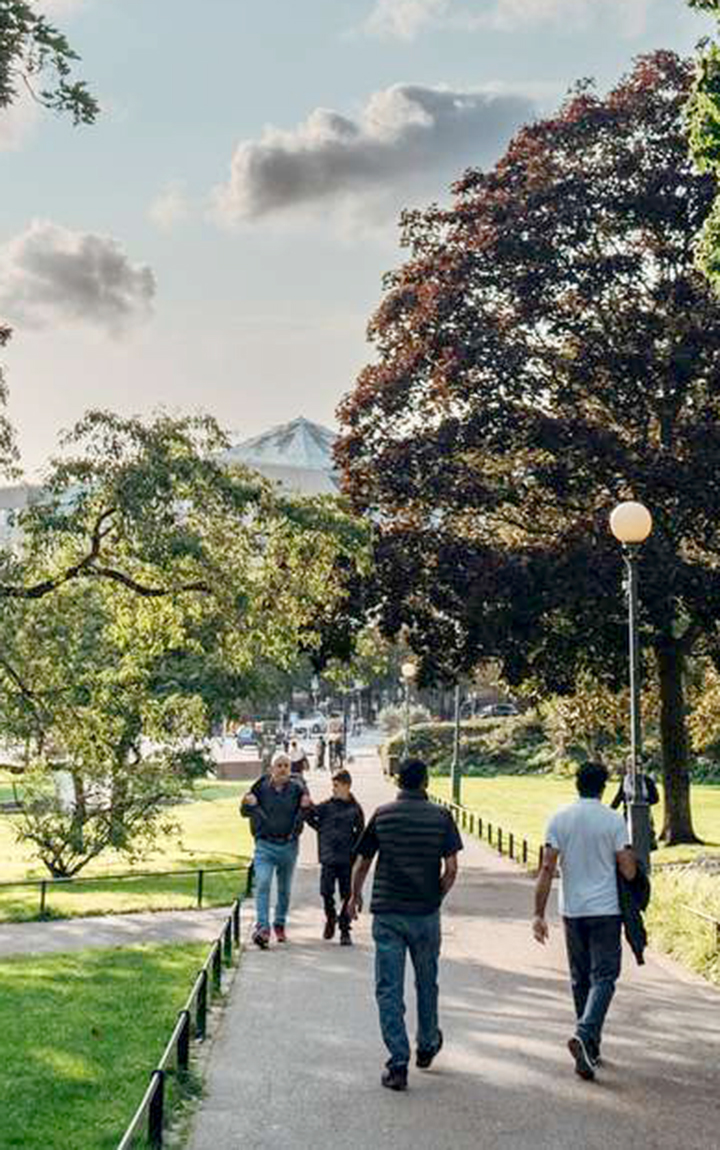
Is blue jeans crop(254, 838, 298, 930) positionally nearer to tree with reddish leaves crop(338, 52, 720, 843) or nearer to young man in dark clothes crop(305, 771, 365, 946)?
young man in dark clothes crop(305, 771, 365, 946)

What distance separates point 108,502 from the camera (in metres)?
16.8

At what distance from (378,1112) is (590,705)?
83.2 feet

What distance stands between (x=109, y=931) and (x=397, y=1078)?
8546 mm

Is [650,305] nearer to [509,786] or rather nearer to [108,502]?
[108,502]

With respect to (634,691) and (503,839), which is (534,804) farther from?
(634,691)

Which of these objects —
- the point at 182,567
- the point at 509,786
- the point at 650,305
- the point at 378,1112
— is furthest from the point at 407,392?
the point at 509,786

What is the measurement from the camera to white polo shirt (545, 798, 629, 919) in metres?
7.80

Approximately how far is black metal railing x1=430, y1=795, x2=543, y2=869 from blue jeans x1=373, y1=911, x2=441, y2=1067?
10406mm

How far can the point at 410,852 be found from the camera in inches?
303

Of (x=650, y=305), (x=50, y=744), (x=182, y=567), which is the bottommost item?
(x=50, y=744)

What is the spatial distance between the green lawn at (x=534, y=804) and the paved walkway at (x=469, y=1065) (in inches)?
403

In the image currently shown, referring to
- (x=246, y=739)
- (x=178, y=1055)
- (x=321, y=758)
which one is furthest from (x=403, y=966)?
(x=246, y=739)

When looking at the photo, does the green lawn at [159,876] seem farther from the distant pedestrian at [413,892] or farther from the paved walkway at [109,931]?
the distant pedestrian at [413,892]

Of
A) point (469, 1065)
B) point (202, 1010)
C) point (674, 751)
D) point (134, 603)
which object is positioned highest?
point (134, 603)
